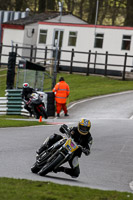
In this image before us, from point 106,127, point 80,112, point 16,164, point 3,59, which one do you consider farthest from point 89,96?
point 16,164

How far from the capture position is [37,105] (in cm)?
2295

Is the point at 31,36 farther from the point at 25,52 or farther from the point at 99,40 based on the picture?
the point at 99,40

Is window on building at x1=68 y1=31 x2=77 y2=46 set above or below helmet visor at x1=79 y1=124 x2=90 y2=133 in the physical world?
above

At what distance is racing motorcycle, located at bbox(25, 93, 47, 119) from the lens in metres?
22.9

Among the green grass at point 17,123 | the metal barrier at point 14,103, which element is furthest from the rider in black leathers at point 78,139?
the metal barrier at point 14,103

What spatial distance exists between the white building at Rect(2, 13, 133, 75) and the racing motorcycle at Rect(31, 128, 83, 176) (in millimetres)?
27682

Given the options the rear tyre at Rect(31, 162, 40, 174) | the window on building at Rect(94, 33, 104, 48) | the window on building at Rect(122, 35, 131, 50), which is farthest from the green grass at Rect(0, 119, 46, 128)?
the window on building at Rect(94, 33, 104, 48)

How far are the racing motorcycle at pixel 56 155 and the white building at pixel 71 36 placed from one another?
1090 inches

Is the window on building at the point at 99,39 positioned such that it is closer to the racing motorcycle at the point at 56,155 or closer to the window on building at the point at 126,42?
the window on building at the point at 126,42

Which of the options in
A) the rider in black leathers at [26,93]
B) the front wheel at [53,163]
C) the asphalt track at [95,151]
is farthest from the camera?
the rider in black leathers at [26,93]

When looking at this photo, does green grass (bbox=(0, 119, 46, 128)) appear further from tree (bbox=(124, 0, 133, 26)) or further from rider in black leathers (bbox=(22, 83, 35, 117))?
tree (bbox=(124, 0, 133, 26))

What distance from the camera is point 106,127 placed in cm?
1992

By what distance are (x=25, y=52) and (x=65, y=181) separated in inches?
1368

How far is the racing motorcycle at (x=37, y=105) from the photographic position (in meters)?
22.9
